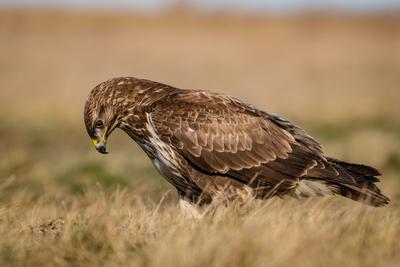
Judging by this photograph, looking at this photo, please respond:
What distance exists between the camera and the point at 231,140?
625cm

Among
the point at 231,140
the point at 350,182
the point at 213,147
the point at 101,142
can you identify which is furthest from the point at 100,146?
the point at 350,182

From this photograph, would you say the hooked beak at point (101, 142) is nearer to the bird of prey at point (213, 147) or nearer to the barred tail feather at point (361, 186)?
the bird of prey at point (213, 147)

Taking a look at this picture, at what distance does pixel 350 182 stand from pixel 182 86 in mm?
13434

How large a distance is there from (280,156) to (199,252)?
2.08 meters

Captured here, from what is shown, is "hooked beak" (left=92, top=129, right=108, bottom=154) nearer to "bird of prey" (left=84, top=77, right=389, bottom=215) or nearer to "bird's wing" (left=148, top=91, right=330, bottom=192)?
"bird of prey" (left=84, top=77, right=389, bottom=215)

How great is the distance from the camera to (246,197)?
6059 millimetres

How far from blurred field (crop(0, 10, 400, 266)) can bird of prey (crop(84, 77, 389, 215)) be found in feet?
0.86

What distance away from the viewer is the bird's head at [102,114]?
618cm

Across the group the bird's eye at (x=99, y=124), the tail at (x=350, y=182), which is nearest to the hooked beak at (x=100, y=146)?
the bird's eye at (x=99, y=124)

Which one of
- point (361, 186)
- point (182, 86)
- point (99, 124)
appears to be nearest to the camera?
point (361, 186)

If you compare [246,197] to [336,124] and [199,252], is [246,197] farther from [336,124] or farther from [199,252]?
[336,124]

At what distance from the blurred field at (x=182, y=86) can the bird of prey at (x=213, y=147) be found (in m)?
0.26

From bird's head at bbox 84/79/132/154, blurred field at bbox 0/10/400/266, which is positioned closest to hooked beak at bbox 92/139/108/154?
bird's head at bbox 84/79/132/154

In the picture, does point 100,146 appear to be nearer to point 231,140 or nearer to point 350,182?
point 231,140
